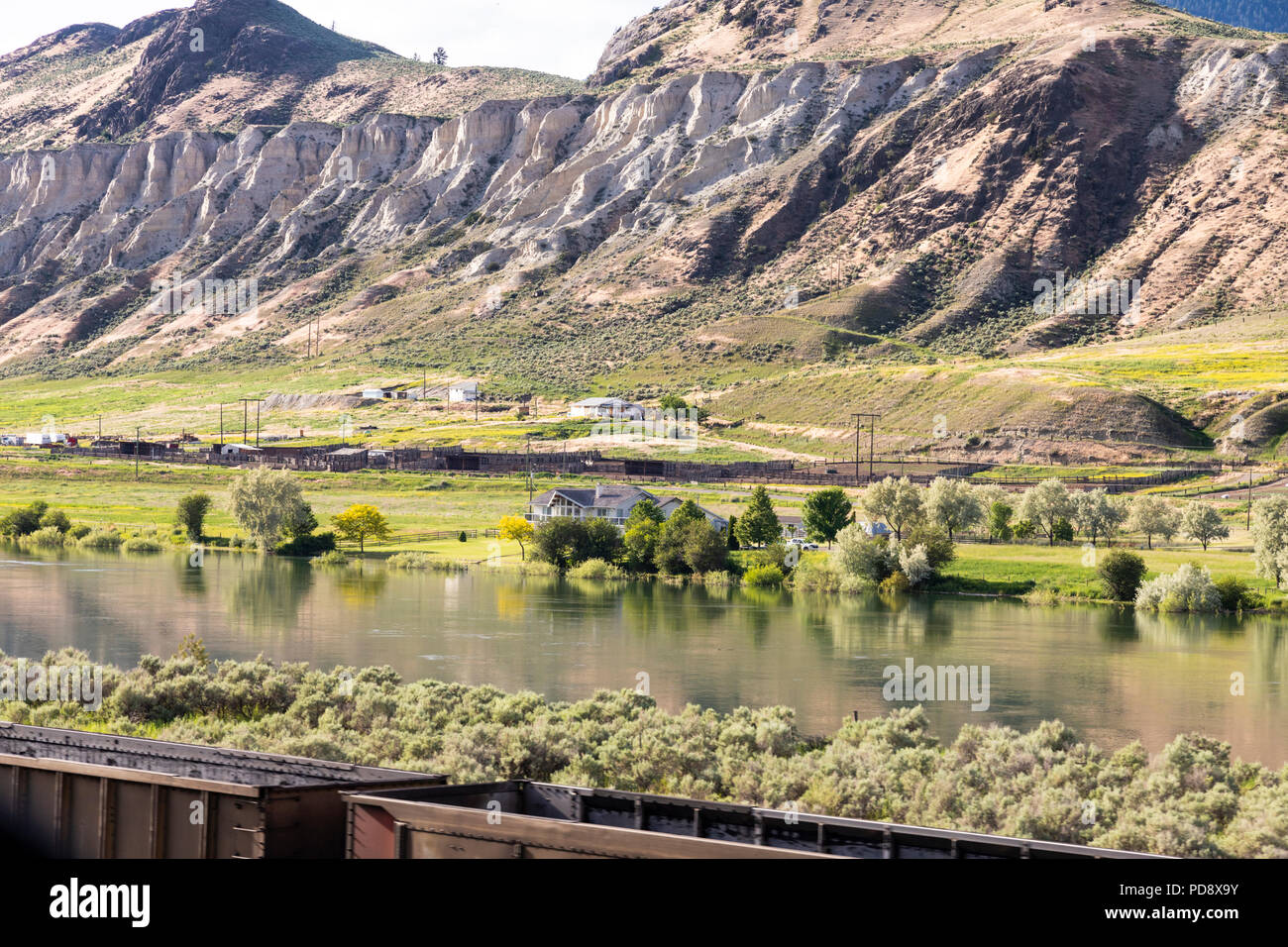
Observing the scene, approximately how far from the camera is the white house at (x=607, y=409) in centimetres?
11981

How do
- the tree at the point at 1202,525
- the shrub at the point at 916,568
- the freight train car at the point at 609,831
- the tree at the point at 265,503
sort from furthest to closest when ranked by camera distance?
the tree at the point at 265,503, the tree at the point at 1202,525, the shrub at the point at 916,568, the freight train car at the point at 609,831

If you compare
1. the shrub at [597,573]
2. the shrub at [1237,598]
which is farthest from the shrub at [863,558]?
the shrub at [1237,598]

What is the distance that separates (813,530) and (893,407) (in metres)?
42.9

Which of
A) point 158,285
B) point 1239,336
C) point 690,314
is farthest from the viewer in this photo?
point 158,285

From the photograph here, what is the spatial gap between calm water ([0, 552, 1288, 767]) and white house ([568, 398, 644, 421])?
54856 mm

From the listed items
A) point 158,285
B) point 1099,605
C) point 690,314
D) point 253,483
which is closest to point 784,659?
point 1099,605

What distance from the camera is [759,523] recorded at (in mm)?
70812

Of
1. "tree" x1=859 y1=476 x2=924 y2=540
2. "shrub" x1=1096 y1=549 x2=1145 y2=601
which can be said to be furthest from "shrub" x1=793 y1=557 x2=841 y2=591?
"shrub" x1=1096 y1=549 x2=1145 y2=601

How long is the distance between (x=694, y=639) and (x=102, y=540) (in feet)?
143

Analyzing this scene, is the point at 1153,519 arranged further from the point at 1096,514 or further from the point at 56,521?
the point at 56,521

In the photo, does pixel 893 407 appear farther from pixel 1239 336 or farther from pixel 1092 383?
pixel 1239 336

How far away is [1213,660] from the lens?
45.2m

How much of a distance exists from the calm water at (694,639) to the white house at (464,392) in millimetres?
66958

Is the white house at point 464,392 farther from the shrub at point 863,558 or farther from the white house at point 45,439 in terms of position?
the shrub at point 863,558
